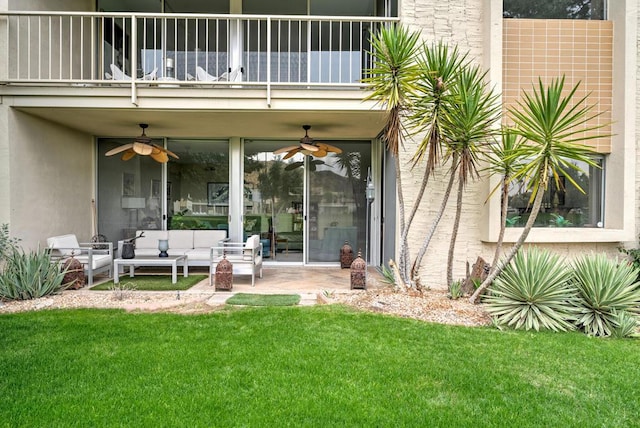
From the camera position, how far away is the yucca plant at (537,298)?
14.9ft

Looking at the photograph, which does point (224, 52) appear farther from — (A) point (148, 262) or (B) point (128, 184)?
(A) point (148, 262)

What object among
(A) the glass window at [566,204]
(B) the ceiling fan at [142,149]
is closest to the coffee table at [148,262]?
(B) the ceiling fan at [142,149]

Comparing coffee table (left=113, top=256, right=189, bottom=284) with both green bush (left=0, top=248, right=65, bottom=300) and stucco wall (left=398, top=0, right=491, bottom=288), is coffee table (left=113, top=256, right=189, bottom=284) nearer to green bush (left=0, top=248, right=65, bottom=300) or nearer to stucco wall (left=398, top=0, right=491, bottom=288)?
green bush (left=0, top=248, right=65, bottom=300)

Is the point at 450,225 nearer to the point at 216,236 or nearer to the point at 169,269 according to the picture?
the point at 216,236

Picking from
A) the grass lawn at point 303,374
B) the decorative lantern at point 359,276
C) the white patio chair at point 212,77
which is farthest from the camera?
the white patio chair at point 212,77

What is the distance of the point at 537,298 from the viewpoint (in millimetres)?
4633

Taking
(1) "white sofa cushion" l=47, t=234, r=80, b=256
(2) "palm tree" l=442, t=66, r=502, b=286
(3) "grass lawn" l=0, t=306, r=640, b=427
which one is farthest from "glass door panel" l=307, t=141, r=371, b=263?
(1) "white sofa cushion" l=47, t=234, r=80, b=256

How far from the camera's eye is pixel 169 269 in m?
8.16

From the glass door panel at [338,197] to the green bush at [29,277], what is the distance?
5095 millimetres

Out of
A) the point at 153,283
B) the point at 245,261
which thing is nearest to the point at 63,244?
the point at 153,283

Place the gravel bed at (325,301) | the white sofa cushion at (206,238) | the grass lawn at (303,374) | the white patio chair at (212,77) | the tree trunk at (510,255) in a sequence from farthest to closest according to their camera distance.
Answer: the white sofa cushion at (206,238) < the white patio chair at (212,77) < the gravel bed at (325,301) < the tree trunk at (510,255) < the grass lawn at (303,374)

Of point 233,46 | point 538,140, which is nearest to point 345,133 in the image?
point 233,46

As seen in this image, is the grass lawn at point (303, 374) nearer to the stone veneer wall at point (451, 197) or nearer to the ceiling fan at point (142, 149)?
the stone veneer wall at point (451, 197)

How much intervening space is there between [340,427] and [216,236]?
6.47 meters
